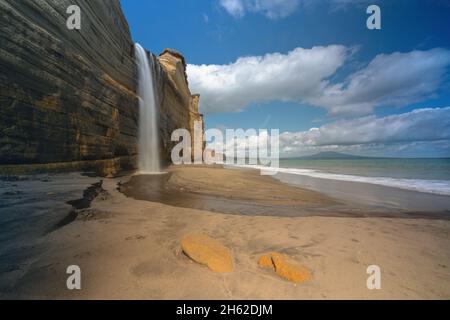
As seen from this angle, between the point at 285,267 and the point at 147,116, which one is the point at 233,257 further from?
the point at 147,116

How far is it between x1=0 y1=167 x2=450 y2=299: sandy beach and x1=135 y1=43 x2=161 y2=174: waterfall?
1242 cm

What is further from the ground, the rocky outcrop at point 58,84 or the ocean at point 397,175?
the rocky outcrop at point 58,84

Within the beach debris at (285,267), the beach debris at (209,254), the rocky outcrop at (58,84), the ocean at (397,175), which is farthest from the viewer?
the ocean at (397,175)

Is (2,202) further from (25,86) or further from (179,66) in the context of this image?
(179,66)

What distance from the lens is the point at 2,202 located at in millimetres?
3635

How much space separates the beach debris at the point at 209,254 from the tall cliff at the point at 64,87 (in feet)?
22.3

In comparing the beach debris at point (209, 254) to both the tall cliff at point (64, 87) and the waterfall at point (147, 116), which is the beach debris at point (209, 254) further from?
the waterfall at point (147, 116)

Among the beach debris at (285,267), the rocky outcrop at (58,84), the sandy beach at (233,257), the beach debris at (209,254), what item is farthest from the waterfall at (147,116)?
the beach debris at (285,267)

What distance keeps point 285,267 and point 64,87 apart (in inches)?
399

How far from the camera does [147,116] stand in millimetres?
17172

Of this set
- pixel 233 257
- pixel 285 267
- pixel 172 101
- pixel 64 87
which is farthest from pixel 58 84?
pixel 172 101

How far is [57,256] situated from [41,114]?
6596mm

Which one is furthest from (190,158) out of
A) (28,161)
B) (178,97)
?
(28,161)

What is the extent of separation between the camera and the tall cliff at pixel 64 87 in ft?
19.3
